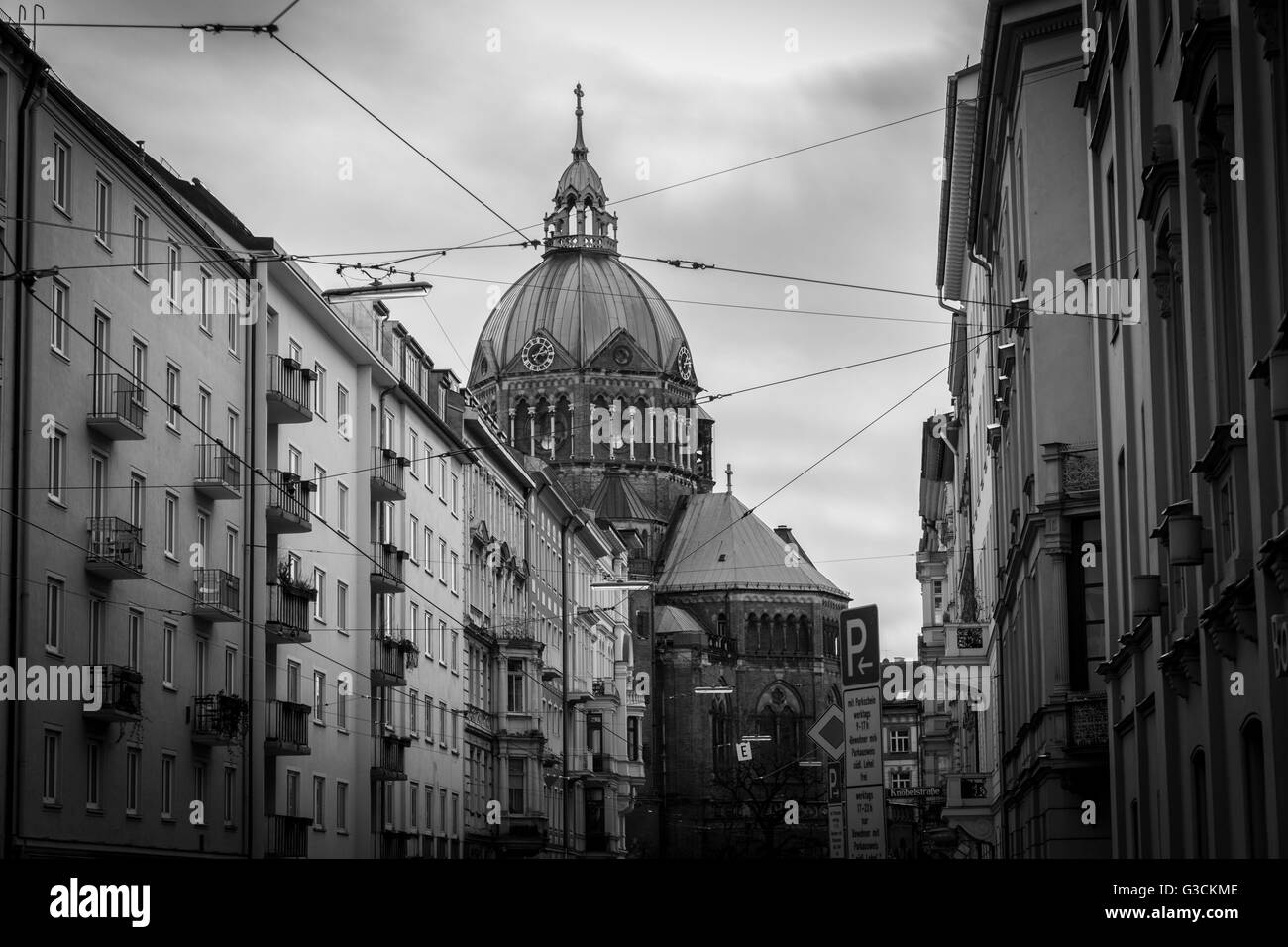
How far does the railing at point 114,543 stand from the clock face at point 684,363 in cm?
9451

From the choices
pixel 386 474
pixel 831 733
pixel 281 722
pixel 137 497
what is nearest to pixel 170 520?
pixel 137 497

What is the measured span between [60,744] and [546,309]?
319ft

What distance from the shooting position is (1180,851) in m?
18.2

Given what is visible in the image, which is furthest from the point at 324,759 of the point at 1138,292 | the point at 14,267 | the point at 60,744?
the point at 1138,292

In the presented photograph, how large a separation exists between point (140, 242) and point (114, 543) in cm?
578

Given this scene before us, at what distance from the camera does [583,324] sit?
126 metres

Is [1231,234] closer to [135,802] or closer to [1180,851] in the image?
[1180,851]

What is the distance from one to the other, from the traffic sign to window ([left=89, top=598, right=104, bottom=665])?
15.6 meters

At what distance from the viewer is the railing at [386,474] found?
161ft

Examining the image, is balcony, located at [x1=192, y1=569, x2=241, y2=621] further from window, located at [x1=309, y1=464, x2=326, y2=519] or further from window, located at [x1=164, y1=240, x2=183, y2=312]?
window, located at [x1=309, y1=464, x2=326, y2=519]

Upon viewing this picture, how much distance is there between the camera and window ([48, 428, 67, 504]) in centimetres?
3112

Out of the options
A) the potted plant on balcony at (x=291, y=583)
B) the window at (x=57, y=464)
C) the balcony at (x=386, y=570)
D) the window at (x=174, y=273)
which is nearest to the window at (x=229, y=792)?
the potted plant on balcony at (x=291, y=583)

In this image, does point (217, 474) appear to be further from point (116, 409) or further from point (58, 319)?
point (58, 319)

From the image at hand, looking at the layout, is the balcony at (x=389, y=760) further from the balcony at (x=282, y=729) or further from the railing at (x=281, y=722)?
the railing at (x=281, y=722)
